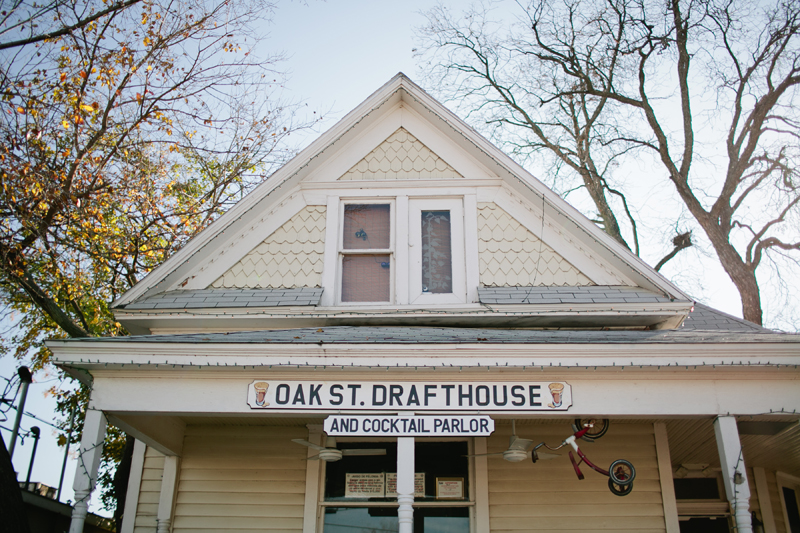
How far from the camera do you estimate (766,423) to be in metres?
6.31

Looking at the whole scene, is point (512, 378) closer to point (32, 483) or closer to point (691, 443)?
point (691, 443)

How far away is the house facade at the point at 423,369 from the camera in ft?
19.1

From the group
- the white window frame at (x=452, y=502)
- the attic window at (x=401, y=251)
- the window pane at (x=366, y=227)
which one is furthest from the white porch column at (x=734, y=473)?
the window pane at (x=366, y=227)

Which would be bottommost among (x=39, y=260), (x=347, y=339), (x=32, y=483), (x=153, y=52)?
(x=32, y=483)

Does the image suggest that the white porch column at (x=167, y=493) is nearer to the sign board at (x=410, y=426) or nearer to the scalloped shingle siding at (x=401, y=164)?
the sign board at (x=410, y=426)

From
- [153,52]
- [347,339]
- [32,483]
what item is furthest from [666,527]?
[153,52]

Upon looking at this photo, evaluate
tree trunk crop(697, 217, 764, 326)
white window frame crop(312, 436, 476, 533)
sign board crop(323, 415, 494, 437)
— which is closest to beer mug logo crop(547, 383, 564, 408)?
sign board crop(323, 415, 494, 437)

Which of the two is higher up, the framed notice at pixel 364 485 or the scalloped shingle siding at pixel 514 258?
the scalloped shingle siding at pixel 514 258

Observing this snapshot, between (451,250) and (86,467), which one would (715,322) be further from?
(86,467)

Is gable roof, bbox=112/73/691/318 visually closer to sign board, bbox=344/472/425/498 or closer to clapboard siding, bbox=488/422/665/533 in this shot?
clapboard siding, bbox=488/422/665/533

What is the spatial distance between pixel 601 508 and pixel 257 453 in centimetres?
394

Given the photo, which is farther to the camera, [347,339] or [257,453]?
[257,453]

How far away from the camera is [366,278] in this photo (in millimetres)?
8273

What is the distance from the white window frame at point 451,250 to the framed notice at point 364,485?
216cm
